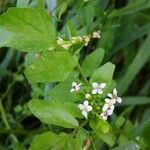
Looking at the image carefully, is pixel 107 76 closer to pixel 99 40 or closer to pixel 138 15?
pixel 99 40

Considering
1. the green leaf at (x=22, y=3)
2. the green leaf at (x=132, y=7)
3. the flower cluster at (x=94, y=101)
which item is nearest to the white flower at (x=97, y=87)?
the flower cluster at (x=94, y=101)

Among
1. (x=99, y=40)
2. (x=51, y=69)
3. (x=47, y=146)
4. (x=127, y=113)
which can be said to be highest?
(x=51, y=69)

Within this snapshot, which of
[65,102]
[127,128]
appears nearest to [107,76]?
[65,102]

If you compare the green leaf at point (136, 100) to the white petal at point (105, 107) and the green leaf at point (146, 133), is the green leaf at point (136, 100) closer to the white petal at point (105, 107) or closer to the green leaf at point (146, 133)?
the green leaf at point (146, 133)

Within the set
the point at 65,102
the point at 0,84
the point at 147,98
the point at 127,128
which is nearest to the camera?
the point at 65,102

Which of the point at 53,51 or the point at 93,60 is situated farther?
the point at 93,60

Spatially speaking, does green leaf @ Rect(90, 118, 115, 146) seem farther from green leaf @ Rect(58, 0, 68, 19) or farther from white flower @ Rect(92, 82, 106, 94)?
green leaf @ Rect(58, 0, 68, 19)
